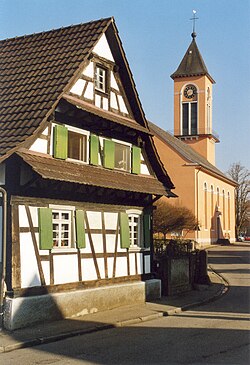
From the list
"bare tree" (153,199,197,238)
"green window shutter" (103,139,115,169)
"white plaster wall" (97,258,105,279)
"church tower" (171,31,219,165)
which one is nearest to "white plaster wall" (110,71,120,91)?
"green window shutter" (103,139,115,169)

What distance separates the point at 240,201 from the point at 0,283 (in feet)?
234

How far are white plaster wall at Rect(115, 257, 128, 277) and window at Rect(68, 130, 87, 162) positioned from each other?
3288 mm

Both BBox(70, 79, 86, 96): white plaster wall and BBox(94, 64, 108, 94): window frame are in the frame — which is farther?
BBox(94, 64, 108, 94): window frame

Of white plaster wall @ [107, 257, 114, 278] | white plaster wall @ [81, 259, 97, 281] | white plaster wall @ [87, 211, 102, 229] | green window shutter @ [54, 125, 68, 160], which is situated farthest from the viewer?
white plaster wall @ [107, 257, 114, 278]

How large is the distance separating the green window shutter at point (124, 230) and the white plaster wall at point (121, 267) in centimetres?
41

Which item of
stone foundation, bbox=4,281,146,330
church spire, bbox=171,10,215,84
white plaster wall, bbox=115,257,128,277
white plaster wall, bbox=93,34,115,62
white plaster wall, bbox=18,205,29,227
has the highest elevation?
church spire, bbox=171,10,215,84

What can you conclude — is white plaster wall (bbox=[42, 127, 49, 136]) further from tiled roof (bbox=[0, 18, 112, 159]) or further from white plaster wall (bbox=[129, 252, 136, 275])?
white plaster wall (bbox=[129, 252, 136, 275])

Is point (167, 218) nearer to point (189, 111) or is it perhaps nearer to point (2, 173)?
point (2, 173)

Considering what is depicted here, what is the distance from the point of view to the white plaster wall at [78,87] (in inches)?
613

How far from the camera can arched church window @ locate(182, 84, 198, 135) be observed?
6619cm

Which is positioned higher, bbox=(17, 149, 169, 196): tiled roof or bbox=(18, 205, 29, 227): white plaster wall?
bbox=(17, 149, 169, 196): tiled roof

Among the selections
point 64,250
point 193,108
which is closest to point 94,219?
point 64,250

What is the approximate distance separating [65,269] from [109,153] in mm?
3903

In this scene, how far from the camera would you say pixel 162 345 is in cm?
1117
